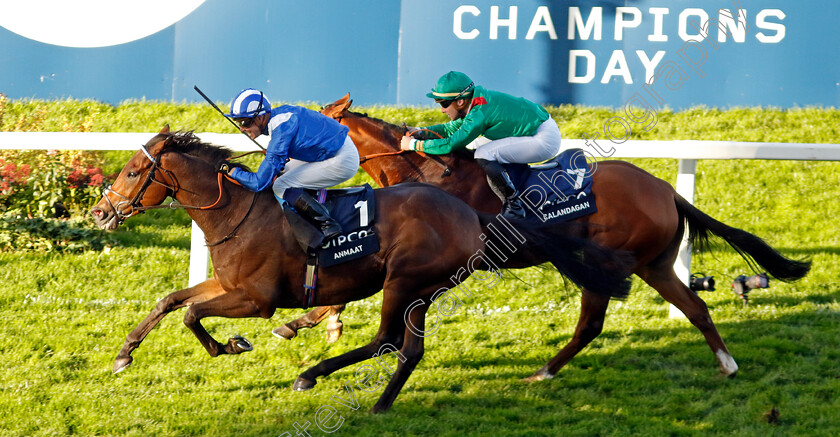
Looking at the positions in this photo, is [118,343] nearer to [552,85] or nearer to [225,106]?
A: [225,106]

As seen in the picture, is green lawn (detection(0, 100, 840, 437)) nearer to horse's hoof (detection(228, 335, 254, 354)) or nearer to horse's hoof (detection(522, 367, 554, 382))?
horse's hoof (detection(522, 367, 554, 382))

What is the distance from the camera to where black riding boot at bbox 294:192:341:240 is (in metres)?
4.53

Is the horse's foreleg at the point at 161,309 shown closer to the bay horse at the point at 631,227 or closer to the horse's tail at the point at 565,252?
the bay horse at the point at 631,227

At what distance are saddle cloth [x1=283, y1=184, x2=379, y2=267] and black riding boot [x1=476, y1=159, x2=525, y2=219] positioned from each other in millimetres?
897

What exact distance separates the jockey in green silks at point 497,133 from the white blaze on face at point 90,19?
156 inches

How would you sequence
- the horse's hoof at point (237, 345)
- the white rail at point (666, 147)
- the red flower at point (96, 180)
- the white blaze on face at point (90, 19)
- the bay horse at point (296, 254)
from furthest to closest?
the white blaze on face at point (90, 19) → the red flower at point (96, 180) → the white rail at point (666, 147) → the horse's hoof at point (237, 345) → the bay horse at point (296, 254)

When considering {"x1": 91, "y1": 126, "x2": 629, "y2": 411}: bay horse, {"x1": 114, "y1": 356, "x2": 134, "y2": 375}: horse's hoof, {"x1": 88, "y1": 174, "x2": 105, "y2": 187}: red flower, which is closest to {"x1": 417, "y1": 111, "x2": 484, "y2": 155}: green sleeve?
{"x1": 91, "y1": 126, "x2": 629, "y2": 411}: bay horse

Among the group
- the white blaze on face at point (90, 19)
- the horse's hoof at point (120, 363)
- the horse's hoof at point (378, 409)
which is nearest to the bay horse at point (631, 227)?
the horse's hoof at point (378, 409)

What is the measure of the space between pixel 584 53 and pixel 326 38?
8.40ft

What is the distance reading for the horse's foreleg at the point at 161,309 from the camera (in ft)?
15.1

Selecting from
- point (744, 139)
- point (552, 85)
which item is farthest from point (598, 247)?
point (744, 139)

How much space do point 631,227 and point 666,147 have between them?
4.03 ft

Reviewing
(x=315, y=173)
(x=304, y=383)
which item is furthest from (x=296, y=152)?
(x=304, y=383)

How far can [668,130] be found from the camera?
8.86 m
